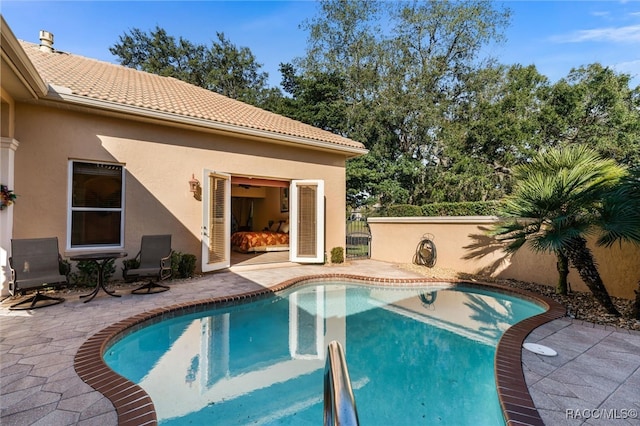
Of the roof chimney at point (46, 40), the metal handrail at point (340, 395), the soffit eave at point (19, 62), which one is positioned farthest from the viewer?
the roof chimney at point (46, 40)

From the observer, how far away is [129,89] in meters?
8.70

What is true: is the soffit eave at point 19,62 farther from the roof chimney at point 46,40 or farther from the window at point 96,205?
the roof chimney at point 46,40

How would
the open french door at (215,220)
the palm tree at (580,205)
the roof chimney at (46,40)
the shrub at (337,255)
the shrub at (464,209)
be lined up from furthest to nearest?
the shrub at (337,255)
the roof chimney at (46,40)
the shrub at (464,209)
the open french door at (215,220)
the palm tree at (580,205)

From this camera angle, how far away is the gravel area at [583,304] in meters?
4.97

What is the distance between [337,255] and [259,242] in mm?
3826

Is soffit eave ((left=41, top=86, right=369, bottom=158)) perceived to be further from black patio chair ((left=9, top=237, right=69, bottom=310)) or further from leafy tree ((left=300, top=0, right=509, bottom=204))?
leafy tree ((left=300, top=0, right=509, bottom=204))

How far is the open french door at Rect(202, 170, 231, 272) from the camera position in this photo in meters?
8.24

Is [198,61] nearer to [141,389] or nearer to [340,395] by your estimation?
[141,389]

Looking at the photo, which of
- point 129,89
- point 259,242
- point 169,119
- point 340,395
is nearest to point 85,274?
point 169,119

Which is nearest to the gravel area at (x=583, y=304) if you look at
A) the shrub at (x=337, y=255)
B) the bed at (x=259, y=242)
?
the shrub at (x=337, y=255)

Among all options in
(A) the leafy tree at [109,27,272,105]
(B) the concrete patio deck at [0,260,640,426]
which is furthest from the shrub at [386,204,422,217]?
(A) the leafy tree at [109,27,272,105]


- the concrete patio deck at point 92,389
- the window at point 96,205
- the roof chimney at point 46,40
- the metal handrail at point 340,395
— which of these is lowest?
the concrete patio deck at point 92,389

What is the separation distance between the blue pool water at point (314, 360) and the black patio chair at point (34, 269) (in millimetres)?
2182

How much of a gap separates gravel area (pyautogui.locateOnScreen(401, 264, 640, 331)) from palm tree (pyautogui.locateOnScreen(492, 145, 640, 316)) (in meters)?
0.27
